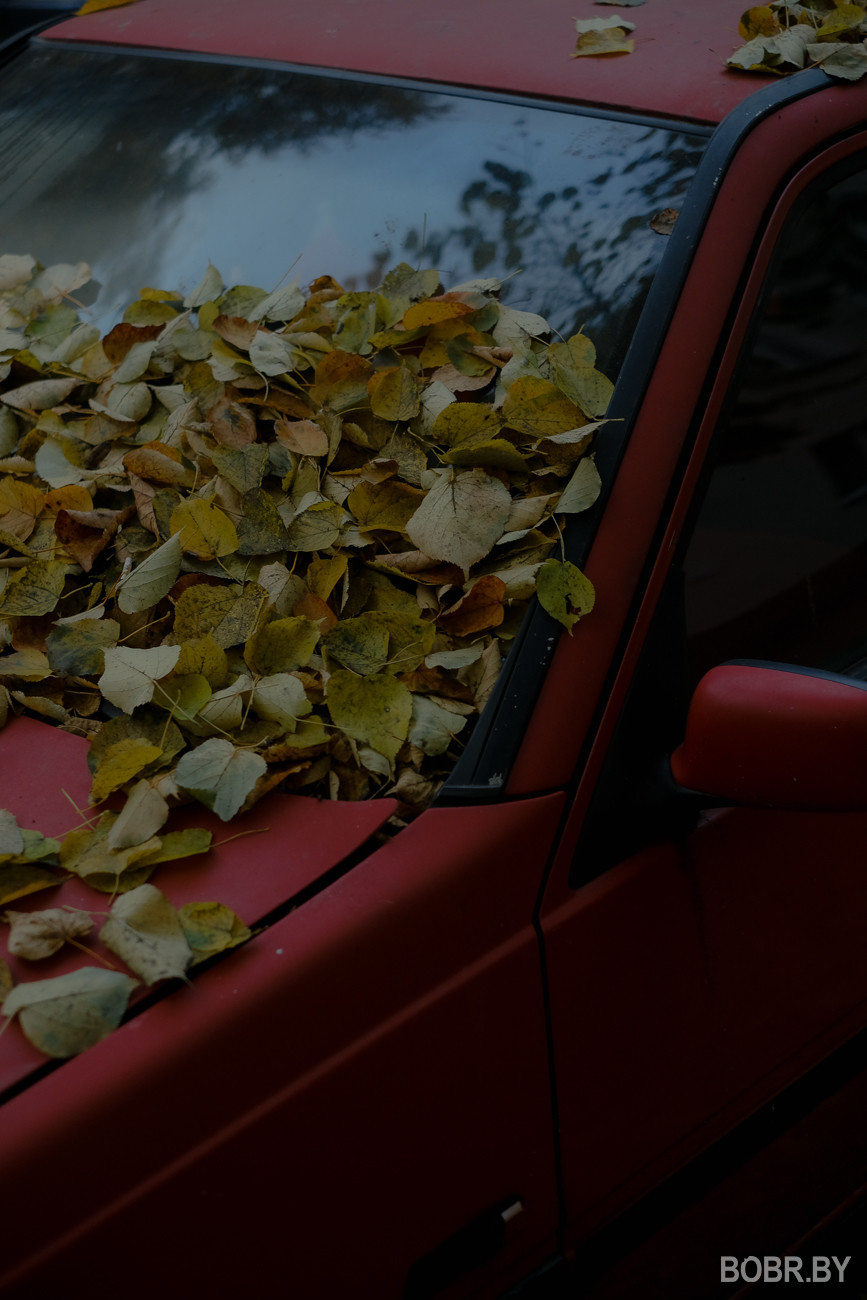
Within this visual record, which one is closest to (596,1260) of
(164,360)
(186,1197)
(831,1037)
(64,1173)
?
(831,1037)

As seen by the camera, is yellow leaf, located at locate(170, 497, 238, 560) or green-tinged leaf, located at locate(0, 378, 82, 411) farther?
green-tinged leaf, located at locate(0, 378, 82, 411)

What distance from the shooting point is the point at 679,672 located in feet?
4.52

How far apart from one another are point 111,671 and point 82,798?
0.51 feet

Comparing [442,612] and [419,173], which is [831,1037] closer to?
[442,612]

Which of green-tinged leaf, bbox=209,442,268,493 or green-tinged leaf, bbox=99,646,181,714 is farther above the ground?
green-tinged leaf, bbox=209,442,268,493

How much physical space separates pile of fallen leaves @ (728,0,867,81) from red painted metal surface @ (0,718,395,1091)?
3.84 ft

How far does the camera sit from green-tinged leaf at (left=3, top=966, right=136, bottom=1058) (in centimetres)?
103

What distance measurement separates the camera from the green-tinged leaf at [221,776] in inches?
47.6

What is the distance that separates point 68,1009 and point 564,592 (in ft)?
2.17

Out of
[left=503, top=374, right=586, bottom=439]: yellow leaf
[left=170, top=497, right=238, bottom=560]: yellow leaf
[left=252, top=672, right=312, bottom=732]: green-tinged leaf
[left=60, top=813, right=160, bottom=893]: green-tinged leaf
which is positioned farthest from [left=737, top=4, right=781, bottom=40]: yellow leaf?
[left=60, top=813, right=160, bottom=893]: green-tinged leaf

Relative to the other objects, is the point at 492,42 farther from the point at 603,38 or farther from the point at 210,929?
the point at 210,929

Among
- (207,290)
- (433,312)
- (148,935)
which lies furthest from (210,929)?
(207,290)

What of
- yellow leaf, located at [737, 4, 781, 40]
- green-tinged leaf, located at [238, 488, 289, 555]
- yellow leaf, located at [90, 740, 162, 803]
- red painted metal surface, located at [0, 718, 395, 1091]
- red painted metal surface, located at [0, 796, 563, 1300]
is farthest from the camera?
yellow leaf, located at [737, 4, 781, 40]

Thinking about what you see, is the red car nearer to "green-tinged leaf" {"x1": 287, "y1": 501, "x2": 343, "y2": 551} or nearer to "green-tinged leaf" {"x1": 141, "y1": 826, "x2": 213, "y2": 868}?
"green-tinged leaf" {"x1": 141, "y1": 826, "x2": 213, "y2": 868}
